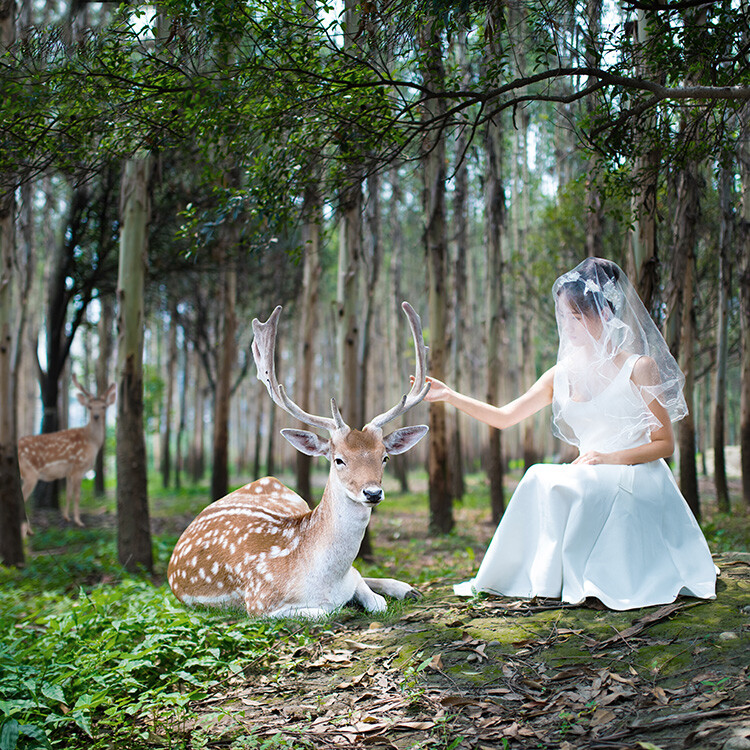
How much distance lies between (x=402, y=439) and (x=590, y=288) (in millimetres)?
1394

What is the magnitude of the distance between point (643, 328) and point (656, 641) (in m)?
1.74

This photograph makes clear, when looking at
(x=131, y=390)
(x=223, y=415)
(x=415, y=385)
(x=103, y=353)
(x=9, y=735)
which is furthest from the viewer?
(x=103, y=353)

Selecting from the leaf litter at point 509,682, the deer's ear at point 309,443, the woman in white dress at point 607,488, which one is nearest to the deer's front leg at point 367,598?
the leaf litter at point 509,682

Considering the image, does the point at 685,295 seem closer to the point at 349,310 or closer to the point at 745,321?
the point at 745,321

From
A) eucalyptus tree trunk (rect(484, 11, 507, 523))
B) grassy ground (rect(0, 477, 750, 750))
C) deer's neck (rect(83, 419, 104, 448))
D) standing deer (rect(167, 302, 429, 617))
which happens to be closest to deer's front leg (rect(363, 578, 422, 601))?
standing deer (rect(167, 302, 429, 617))

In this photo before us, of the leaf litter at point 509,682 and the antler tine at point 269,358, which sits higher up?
the antler tine at point 269,358

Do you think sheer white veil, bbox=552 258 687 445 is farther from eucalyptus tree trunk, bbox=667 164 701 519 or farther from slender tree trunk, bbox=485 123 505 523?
slender tree trunk, bbox=485 123 505 523

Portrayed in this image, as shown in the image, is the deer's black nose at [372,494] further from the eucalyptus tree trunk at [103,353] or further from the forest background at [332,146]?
the eucalyptus tree trunk at [103,353]

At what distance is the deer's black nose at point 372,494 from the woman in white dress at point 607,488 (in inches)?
31.7

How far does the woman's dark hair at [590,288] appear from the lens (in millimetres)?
4027

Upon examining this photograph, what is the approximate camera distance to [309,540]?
4320 mm

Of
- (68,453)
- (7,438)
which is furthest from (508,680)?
(68,453)

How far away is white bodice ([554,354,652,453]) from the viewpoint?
394cm

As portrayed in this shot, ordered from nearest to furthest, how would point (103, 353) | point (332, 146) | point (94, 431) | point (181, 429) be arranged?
point (332, 146)
point (94, 431)
point (103, 353)
point (181, 429)
